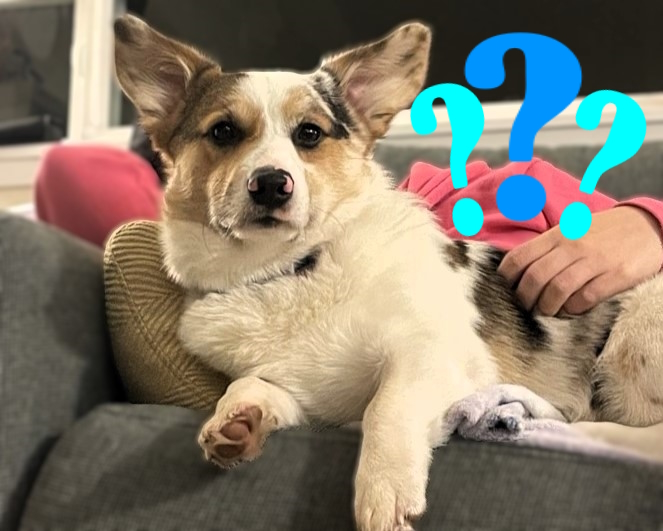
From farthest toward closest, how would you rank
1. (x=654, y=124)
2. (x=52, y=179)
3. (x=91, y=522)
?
(x=654, y=124), (x=52, y=179), (x=91, y=522)

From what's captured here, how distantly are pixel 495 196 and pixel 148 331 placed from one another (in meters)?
0.64

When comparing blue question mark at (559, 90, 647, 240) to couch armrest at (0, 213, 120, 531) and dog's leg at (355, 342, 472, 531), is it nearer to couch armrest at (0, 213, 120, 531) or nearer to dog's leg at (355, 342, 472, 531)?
dog's leg at (355, 342, 472, 531)

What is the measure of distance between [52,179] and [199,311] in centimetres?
107

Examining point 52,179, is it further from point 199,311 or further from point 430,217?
point 430,217

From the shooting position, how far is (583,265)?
1.10 metres

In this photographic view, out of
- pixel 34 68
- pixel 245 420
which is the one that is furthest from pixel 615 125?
pixel 34 68

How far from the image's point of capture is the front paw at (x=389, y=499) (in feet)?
2.39

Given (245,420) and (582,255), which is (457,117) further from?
(245,420)

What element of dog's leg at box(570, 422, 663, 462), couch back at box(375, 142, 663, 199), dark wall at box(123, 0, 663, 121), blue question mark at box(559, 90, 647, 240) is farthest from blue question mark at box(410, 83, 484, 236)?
dark wall at box(123, 0, 663, 121)

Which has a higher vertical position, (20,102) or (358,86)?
(358,86)

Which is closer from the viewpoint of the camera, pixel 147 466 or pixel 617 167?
pixel 147 466

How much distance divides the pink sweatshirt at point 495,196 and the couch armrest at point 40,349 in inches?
23.3

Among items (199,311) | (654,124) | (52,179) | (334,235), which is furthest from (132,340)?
(654,124)

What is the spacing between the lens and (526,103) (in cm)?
95
